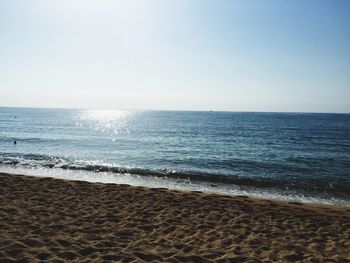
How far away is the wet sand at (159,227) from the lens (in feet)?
23.2

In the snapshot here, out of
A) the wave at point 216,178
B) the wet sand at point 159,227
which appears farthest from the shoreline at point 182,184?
the wet sand at point 159,227

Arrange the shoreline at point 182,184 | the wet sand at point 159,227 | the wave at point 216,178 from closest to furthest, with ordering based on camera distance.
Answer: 1. the wet sand at point 159,227
2. the shoreline at point 182,184
3. the wave at point 216,178

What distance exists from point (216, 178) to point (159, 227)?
10770 mm

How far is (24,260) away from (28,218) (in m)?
3.00

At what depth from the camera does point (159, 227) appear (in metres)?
8.98

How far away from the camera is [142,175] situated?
19.7 meters

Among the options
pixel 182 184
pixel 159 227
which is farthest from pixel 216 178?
pixel 159 227

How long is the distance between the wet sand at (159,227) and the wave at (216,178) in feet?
16.2

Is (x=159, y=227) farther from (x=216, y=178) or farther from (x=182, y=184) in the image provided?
(x=216, y=178)

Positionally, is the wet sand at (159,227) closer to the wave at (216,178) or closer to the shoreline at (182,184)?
the shoreline at (182,184)

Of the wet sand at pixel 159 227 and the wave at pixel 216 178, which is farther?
the wave at pixel 216 178

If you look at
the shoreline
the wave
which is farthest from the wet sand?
the wave

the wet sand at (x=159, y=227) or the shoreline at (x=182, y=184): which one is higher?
the wet sand at (x=159, y=227)

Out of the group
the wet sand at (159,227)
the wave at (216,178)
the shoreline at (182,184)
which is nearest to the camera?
the wet sand at (159,227)
